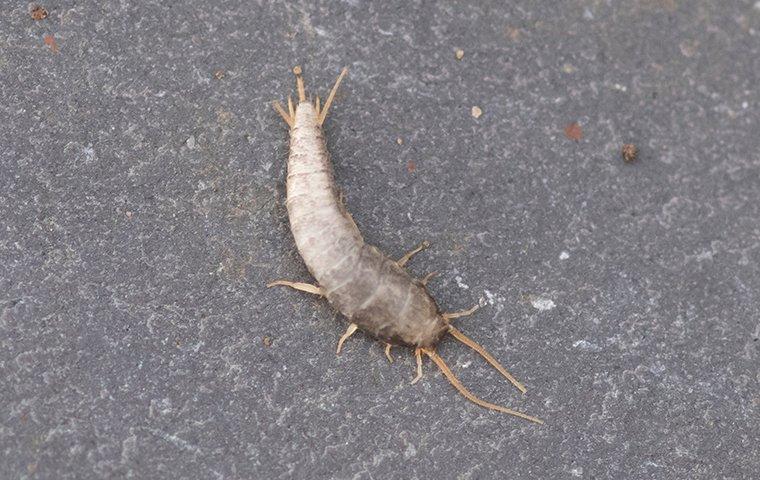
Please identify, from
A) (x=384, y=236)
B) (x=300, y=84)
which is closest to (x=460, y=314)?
(x=384, y=236)

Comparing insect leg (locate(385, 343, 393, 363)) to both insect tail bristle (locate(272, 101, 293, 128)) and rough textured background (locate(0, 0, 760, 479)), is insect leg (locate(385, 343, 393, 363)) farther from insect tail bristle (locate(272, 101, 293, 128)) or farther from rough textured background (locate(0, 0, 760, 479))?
insect tail bristle (locate(272, 101, 293, 128))

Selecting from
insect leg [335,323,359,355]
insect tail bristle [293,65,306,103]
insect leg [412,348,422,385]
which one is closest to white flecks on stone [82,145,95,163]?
insect tail bristle [293,65,306,103]

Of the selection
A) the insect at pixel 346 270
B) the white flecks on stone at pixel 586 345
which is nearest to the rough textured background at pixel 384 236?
the white flecks on stone at pixel 586 345

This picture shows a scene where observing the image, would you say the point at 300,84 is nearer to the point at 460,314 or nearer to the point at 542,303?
the point at 460,314

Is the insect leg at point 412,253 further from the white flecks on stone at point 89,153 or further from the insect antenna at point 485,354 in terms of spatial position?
the white flecks on stone at point 89,153

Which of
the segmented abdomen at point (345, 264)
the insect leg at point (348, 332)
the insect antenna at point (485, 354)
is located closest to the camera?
the segmented abdomen at point (345, 264)

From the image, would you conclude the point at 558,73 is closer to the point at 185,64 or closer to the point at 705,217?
the point at 705,217
